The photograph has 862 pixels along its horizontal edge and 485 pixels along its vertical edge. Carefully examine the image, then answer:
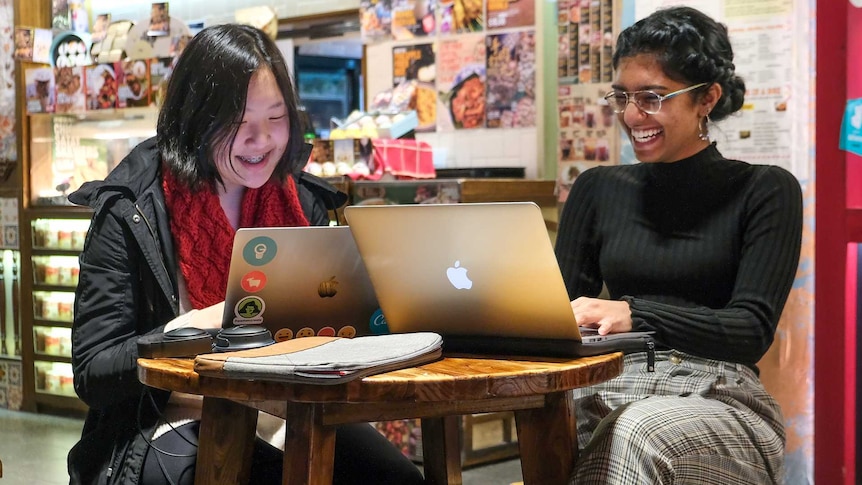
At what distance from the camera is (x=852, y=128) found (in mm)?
2924

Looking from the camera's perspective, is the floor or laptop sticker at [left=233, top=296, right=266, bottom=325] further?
the floor

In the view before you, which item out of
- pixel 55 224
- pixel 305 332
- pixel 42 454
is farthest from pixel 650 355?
pixel 55 224

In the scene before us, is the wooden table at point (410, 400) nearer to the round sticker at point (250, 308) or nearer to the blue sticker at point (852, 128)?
the round sticker at point (250, 308)

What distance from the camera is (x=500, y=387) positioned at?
1332 millimetres

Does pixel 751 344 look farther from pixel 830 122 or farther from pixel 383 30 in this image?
pixel 383 30

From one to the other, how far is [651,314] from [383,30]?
314cm

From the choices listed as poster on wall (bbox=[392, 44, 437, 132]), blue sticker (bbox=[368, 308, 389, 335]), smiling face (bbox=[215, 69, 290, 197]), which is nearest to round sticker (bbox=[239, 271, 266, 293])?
blue sticker (bbox=[368, 308, 389, 335])

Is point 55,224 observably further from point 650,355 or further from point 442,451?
point 650,355

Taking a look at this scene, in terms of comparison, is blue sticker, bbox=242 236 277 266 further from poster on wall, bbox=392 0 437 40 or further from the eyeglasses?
poster on wall, bbox=392 0 437 40

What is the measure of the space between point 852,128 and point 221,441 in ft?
7.08

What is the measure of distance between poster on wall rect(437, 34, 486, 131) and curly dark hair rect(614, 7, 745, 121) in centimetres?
227

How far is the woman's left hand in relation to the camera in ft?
5.53

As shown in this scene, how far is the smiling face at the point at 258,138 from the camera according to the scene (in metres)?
1.94

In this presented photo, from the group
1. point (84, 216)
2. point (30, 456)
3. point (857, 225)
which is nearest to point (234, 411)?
point (857, 225)
